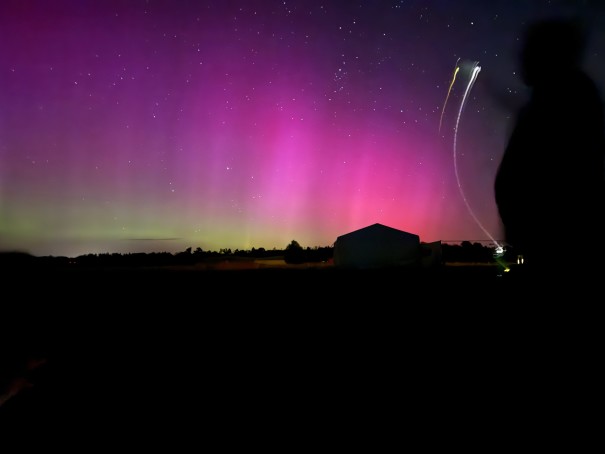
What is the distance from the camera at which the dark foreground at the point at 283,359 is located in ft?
7.12

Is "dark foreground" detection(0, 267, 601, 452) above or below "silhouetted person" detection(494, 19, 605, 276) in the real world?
below

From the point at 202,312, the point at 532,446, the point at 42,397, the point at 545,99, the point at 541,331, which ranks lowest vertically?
the point at 532,446

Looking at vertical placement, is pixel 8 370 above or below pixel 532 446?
above

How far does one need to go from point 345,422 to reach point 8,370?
2.02m

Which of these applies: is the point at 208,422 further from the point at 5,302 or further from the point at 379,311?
the point at 5,302

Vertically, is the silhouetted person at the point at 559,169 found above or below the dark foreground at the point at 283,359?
above

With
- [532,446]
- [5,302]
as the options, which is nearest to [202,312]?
[5,302]

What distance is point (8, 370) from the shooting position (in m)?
2.49

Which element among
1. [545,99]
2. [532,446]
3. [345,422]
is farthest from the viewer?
[545,99]

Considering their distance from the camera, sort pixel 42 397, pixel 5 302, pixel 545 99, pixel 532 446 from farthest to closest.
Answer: pixel 545 99
pixel 5 302
pixel 42 397
pixel 532 446

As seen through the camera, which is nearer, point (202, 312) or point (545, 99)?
point (202, 312)

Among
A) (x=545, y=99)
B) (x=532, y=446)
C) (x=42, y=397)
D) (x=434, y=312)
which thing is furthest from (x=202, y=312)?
(x=545, y=99)

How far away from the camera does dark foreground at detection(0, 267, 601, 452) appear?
7.12 feet

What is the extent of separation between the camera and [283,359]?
2463mm
